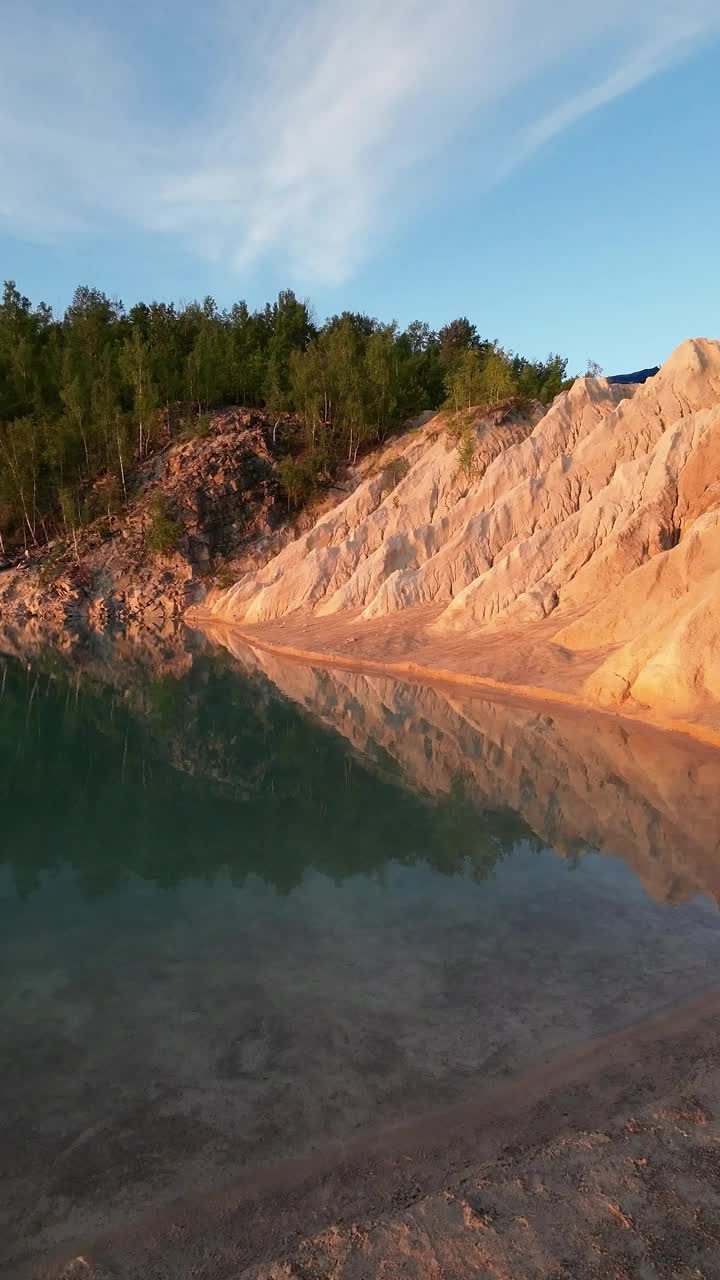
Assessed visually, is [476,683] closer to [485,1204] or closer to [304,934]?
[304,934]

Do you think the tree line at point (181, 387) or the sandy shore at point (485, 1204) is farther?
the tree line at point (181, 387)

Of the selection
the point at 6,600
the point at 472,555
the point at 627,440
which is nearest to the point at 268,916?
the point at 472,555

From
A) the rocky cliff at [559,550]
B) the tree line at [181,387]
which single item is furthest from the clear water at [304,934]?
the tree line at [181,387]

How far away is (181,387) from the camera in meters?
68.2

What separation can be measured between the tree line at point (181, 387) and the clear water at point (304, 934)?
129 ft

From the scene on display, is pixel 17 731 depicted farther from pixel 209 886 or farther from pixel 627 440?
pixel 627 440

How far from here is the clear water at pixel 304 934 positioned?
610cm

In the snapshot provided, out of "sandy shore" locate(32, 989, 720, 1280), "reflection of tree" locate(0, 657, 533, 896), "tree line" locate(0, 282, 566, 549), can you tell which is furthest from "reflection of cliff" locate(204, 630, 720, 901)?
"tree line" locate(0, 282, 566, 549)

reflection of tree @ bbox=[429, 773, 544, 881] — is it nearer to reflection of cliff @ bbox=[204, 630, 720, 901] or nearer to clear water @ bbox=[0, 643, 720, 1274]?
clear water @ bbox=[0, 643, 720, 1274]

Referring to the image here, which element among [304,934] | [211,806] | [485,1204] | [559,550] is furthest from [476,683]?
[485,1204]

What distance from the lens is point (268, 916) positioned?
986 centimetres

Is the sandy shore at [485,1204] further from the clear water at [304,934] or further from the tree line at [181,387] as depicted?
the tree line at [181,387]

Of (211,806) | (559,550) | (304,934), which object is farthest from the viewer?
(559,550)

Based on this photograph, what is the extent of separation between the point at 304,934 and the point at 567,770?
26.0 ft
